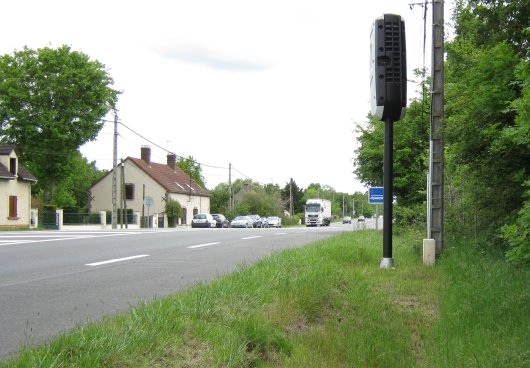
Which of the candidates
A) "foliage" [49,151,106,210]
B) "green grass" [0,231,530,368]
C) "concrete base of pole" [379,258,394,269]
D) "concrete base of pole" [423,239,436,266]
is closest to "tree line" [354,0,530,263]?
"green grass" [0,231,530,368]

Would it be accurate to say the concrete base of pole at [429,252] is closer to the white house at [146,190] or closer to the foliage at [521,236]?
the foliage at [521,236]

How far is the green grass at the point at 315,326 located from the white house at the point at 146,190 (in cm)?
5351

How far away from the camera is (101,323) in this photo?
17.5 feet

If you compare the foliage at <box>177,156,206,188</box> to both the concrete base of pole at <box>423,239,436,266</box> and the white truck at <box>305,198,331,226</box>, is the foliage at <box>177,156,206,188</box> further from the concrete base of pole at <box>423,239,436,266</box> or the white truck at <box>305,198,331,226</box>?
the concrete base of pole at <box>423,239,436,266</box>

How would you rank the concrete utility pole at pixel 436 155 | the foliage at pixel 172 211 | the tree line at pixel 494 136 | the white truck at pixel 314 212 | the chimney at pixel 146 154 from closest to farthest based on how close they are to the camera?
the tree line at pixel 494 136, the concrete utility pole at pixel 436 155, the foliage at pixel 172 211, the white truck at pixel 314 212, the chimney at pixel 146 154

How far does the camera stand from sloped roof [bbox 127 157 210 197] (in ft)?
217

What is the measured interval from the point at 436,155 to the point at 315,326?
657 cm

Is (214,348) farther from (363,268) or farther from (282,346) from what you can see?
(363,268)

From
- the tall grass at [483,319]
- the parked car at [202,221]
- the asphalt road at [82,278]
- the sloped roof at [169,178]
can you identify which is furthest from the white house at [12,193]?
the tall grass at [483,319]

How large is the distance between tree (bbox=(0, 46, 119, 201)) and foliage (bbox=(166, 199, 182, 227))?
12986mm

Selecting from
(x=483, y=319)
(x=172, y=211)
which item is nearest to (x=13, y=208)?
(x=172, y=211)

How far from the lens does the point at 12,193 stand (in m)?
42.7

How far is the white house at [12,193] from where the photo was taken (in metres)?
41.7

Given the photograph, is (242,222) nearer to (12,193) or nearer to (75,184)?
(12,193)
